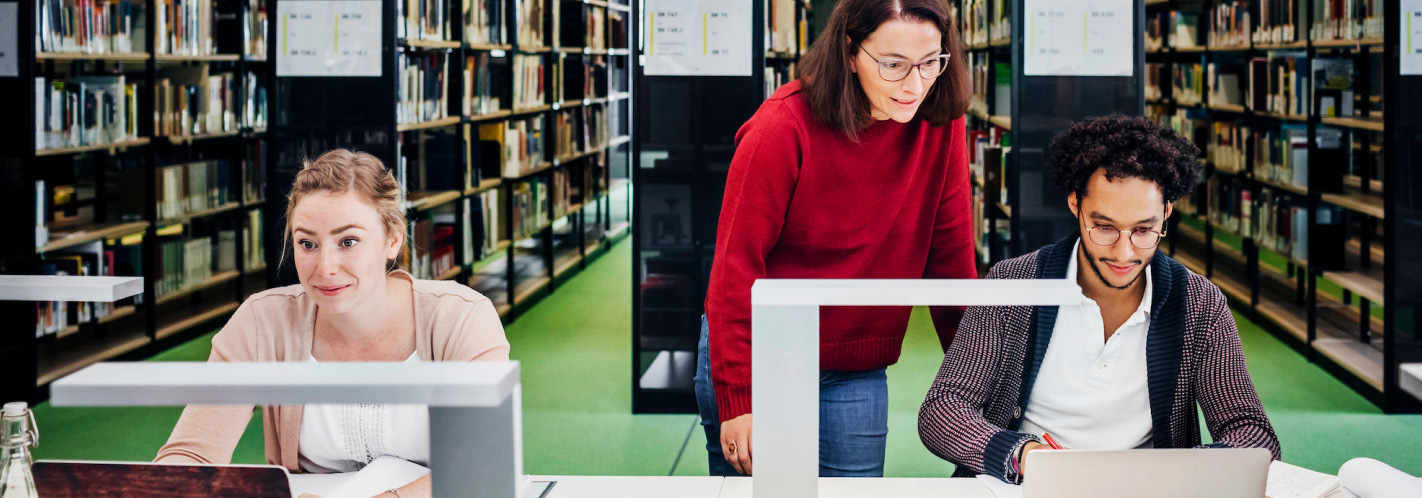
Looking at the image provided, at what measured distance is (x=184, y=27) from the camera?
4.83 metres

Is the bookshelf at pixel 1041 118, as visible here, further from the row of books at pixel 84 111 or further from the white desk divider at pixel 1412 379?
the row of books at pixel 84 111

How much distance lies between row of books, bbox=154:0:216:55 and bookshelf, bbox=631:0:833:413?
6.94ft

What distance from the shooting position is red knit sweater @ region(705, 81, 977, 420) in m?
1.69

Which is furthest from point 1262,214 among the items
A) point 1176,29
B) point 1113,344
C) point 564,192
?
point 1113,344

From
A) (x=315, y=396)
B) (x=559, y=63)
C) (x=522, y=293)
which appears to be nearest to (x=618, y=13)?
(x=559, y=63)

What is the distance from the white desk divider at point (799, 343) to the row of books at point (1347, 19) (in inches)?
155

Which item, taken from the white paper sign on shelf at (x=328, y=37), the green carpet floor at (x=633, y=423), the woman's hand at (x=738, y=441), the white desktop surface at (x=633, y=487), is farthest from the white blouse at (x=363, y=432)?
the white paper sign on shelf at (x=328, y=37)

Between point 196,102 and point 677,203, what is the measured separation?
235cm

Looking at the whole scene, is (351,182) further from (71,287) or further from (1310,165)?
(1310,165)

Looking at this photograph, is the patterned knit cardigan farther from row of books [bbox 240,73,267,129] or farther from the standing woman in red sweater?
row of books [bbox 240,73,267,129]

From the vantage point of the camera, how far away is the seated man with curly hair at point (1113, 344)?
167 cm

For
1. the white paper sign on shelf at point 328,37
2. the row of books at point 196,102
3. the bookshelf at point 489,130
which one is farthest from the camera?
the row of books at point 196,102

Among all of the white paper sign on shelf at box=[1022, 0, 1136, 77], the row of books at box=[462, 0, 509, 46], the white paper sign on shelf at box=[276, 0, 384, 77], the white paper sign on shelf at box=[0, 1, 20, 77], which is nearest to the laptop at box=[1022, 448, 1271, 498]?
the white paper sign on shelf at box=[1022, 0, 1136, 77]

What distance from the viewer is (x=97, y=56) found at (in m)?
4.33
